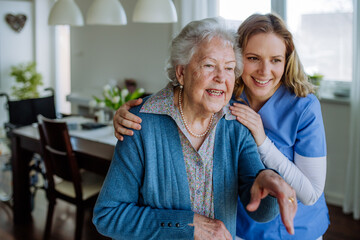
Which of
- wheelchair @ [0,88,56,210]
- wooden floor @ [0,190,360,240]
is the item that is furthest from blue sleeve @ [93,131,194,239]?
wheelchair @ [0,88,56,210]

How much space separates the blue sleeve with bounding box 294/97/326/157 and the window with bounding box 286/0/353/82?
7.47 ft

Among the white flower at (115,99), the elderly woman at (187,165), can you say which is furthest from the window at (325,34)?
the elderly woman at (187,165)

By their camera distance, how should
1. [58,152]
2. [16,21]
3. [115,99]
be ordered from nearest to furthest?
[58,152] → [115,99] → [16,21]

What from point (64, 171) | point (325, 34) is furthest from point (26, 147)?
point (325, 34)

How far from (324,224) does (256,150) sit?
18.3 inches

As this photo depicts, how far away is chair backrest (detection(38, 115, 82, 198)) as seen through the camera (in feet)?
7.99

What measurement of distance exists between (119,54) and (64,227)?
2.76 m

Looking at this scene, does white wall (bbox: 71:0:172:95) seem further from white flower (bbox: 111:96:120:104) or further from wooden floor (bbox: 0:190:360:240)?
wooden floor (bbox: 0:190:360:240)

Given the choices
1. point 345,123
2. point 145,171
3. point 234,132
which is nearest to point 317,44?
point 345,123

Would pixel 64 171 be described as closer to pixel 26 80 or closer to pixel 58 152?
pixel 58 152

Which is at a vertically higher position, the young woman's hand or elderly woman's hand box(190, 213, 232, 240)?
the young woman's hand

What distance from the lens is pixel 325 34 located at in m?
3.43

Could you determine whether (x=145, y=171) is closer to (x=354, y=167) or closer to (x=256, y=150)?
(x=256, y=150)

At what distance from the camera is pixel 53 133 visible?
2477mm
